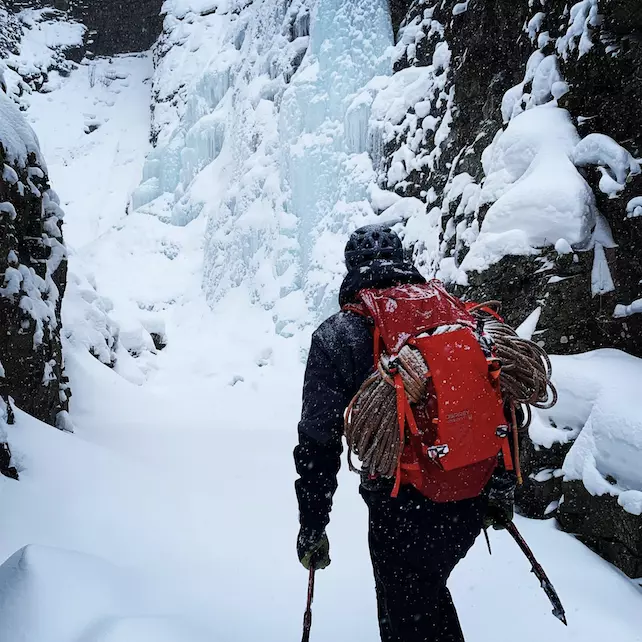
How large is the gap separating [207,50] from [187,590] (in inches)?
854

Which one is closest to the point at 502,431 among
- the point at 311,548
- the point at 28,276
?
the point at 311,548

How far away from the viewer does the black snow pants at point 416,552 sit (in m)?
1.83

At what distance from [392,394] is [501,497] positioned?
2.16 ft

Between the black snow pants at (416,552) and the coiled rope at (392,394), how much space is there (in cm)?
17

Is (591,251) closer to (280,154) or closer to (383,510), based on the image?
(383,510)

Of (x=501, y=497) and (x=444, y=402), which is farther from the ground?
(x=444, y=402)

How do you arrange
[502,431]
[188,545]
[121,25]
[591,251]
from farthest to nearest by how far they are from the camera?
[121,25], [591,251], [188,545], [502,431]

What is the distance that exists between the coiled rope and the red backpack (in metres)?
0.03

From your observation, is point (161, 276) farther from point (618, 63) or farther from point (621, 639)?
point (621, 639)

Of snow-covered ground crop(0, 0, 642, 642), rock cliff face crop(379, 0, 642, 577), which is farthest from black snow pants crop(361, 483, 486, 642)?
rock cliff face crop(379, 0, 642, 577)

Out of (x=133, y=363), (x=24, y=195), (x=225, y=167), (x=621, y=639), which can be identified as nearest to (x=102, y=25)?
(x=225, y=167)

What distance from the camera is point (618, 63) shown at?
4207mm

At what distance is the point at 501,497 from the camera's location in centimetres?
203

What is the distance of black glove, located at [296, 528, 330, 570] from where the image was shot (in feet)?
6.41
